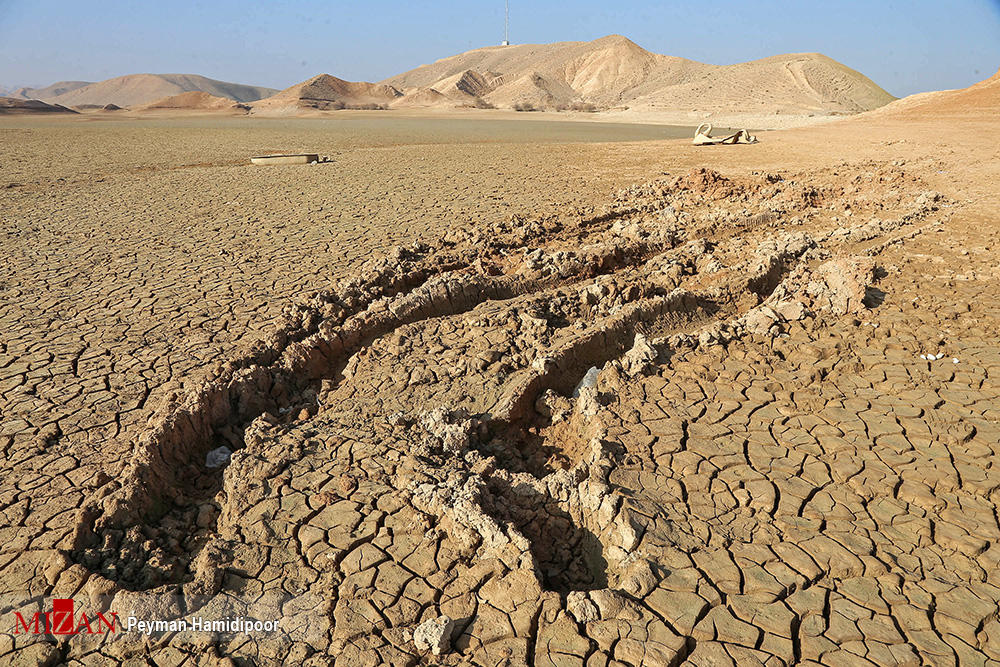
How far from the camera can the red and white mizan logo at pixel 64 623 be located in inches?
82.0

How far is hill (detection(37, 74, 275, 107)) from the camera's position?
120m

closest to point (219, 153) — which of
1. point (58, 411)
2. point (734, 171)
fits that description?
point (734, 171)

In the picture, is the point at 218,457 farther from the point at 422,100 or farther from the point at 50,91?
the point at 50,91

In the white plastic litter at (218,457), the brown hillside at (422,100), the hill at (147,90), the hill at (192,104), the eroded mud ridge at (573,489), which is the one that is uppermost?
the hill at (147,90)

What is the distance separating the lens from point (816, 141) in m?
14.5

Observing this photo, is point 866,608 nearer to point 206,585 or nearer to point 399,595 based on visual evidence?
point 399,595

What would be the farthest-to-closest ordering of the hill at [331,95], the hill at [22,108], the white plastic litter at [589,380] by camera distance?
the hill at [331,95] → the hill at [22,108] → the white plastic litter at [589,380]

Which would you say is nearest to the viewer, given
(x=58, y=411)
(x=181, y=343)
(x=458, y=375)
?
(x=58, y=411)

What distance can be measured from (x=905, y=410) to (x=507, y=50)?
3796 inches

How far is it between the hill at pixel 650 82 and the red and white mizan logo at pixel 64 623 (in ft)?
114

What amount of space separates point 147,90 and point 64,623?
154 meters

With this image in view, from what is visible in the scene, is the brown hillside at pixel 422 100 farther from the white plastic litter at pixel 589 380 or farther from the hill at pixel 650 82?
the white plastic litter at pixel 589 380

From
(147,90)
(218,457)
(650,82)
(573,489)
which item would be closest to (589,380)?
(573,489)

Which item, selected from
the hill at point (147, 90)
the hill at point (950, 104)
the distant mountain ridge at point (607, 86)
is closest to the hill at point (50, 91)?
the hill at point (147, 90)
